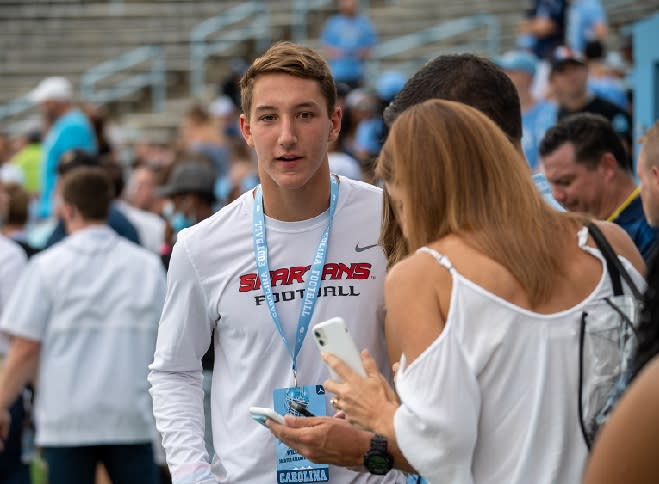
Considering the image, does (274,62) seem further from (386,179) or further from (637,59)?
(637,59)

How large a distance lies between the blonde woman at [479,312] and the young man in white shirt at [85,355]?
4.24 meters

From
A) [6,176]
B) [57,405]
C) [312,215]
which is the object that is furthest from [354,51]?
[312,215]

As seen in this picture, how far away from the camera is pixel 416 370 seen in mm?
3021

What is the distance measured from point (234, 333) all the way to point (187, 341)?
17cm

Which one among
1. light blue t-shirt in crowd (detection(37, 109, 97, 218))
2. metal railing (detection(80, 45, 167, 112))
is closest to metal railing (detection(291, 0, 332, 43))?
metal railing (detection(80, 45, 167, 112))

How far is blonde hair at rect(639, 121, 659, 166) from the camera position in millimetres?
4562

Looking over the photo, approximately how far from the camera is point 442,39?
20094 millimetres

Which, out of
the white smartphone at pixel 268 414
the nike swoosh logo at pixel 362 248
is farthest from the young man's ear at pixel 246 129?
the white smartphone at pixel 268 414

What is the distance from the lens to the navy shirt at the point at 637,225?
5.12m

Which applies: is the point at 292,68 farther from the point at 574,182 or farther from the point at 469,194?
the point at 574,182

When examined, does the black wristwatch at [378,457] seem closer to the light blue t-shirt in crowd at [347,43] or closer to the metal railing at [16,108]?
the light blue t-shirt in crowd at [347,43]

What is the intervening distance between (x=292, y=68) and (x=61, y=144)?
26.9 feet

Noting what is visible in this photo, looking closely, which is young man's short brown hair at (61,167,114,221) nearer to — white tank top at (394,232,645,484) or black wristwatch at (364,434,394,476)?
black wristwatch at (364,434,394,476)

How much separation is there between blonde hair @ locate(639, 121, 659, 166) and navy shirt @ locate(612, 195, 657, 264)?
498 mm
